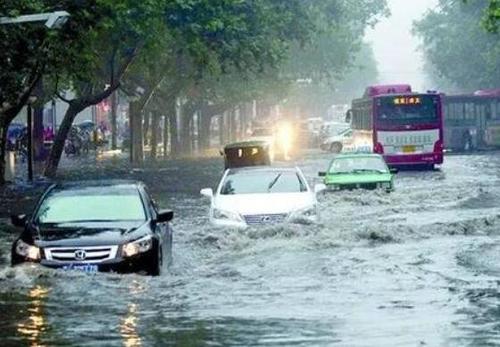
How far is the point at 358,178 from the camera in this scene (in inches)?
1415

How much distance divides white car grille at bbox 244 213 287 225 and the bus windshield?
28.2 meters

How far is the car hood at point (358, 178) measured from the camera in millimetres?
35875

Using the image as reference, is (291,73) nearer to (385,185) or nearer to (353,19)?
(353,19)

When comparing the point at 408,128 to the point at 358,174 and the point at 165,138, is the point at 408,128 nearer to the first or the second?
the point at 358,174

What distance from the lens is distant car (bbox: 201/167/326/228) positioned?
2366cm

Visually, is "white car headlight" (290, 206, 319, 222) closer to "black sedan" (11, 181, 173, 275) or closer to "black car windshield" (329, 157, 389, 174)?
"black sedan" (11, 181, 173, 275)

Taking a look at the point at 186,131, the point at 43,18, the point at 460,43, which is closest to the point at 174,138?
the point at 186,131

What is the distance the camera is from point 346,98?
198125 millimetres

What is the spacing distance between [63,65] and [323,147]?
48446mm

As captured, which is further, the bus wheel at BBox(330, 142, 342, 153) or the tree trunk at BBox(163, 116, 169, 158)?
the bus wheel at BBox(330, 142, 342, 153)

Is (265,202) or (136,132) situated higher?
(136,132)

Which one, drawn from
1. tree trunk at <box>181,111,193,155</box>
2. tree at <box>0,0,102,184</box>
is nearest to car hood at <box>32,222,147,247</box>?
tree at <box>0,0,102,184</box>

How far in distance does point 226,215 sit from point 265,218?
29.1 inches

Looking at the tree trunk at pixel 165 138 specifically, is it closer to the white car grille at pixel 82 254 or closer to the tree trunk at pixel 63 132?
the tree trunk at pixel 63 132
